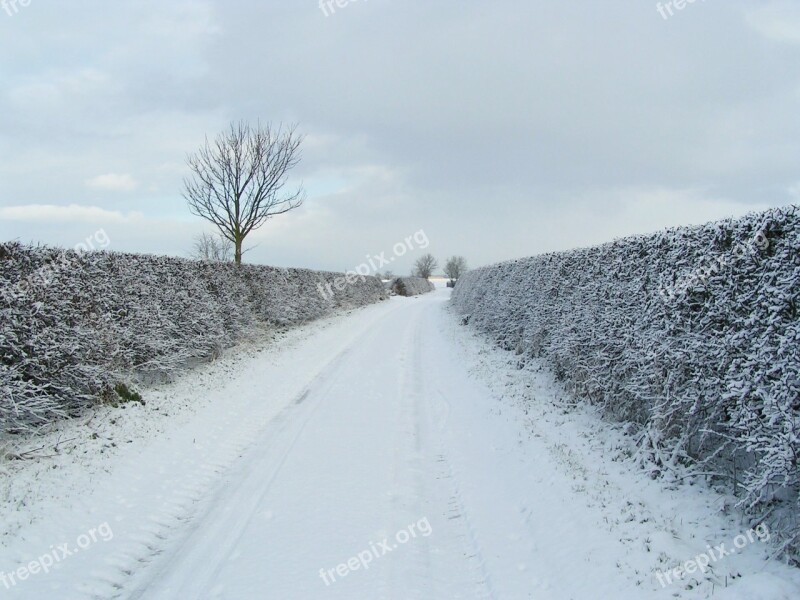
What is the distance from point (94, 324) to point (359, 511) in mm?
6245

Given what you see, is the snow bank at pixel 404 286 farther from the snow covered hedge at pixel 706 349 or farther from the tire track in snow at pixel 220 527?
the tire track in snow at pixel 220 527

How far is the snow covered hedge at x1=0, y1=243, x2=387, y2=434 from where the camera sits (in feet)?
21.1

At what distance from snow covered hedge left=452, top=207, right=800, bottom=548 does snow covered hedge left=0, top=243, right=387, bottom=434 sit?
27.3ft

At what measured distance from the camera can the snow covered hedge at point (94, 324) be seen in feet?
21.1

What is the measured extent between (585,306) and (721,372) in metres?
4.07

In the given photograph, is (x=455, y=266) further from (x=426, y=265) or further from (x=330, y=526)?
(x=330, y=526)

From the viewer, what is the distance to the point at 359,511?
16.1ft

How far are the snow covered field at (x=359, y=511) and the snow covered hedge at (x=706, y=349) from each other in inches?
17.6

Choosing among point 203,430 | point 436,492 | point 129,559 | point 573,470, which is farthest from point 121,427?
point 573,470

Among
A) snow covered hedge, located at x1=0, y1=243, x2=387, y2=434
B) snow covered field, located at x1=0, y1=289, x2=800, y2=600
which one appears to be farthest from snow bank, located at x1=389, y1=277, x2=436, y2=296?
snow covered field, located at x1=0, y1=289, x2=800, y2=600

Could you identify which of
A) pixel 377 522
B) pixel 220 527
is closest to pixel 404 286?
pixel 377 522

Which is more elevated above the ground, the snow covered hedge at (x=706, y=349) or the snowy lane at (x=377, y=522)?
the snow covered hedge at (x=706, y=349)

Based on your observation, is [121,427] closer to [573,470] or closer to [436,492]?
[436,492]

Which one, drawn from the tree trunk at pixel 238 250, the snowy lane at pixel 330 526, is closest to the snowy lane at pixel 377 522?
the snowy lane at pixel 330 526
